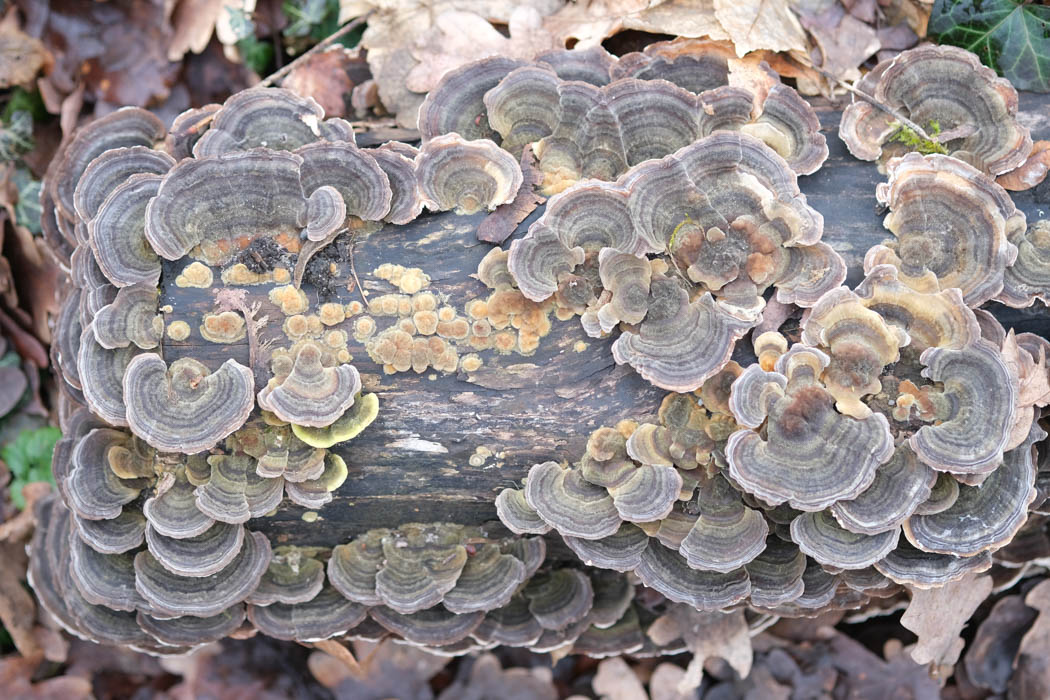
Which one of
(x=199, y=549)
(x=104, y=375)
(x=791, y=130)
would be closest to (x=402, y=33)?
(x=791, y=130)

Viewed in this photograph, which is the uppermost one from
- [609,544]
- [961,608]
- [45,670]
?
[609,544]

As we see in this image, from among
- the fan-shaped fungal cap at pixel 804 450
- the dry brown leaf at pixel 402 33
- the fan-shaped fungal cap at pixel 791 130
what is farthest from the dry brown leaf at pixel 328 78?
the fan-shaped fungal cap at pixel 804 450

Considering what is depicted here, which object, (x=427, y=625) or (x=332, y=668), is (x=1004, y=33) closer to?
(x=427, y=625)

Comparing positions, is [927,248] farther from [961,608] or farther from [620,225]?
[961,608]

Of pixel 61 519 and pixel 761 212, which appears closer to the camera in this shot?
pixel 761 212

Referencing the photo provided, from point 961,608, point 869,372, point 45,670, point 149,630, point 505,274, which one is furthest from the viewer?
point 45,670

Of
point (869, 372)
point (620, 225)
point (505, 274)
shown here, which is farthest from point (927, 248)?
point (505, 274)
